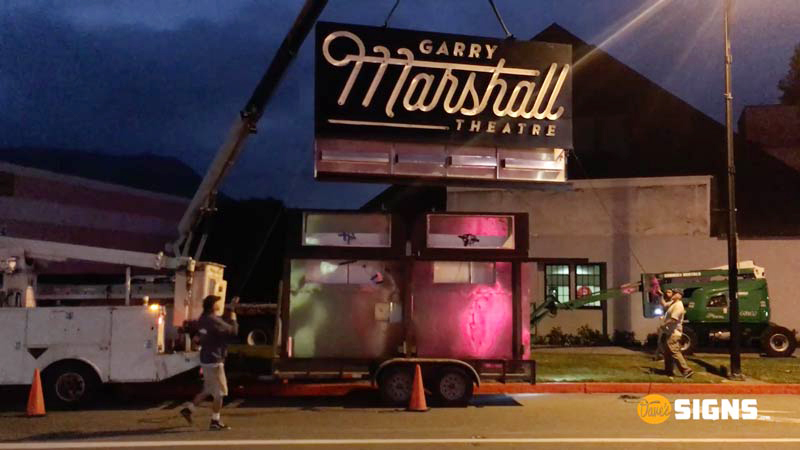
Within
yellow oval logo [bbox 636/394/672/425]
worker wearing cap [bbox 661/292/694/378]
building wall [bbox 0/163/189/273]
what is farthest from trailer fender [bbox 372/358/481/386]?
building wall [bbox 0/163/189/273]

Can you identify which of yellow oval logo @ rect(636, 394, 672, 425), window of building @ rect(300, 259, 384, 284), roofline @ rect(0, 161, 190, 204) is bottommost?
yellow oval logo @ rect(636, 394, 672, 425)

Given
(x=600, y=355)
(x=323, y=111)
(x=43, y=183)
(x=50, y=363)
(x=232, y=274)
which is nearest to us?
(x=50, y=363)

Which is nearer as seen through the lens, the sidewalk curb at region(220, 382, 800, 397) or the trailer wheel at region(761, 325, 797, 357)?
the sidewalk curb at region(220, 382, 800, 397)

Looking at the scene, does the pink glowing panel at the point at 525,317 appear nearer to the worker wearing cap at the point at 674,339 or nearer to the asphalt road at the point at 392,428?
the asphalt road at the point at 392,428

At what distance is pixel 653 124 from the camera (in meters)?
25.4

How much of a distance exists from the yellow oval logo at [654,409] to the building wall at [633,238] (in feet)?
26.8

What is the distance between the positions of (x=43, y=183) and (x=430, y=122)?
16.2 m

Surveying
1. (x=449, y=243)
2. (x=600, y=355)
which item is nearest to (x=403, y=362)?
(x=449, y=243)

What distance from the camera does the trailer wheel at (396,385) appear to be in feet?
37.2

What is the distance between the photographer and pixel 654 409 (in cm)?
1129

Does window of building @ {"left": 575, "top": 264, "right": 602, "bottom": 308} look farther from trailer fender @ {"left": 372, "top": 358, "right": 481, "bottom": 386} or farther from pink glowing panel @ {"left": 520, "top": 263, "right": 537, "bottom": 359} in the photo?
trailer fender @ {"left": 372, "top": 358, "right": 481, "bottom": 386}

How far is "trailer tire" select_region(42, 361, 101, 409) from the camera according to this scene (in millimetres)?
10977

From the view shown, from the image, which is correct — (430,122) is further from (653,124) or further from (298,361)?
(653,124)

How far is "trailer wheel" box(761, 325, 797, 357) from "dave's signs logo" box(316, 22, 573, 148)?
7.82 meters
